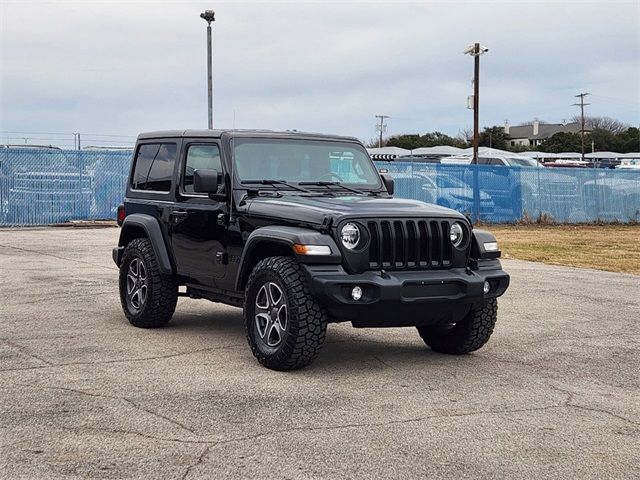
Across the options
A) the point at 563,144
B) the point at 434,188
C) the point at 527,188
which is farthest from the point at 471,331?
the point at 563,144

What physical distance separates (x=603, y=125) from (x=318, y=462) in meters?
136

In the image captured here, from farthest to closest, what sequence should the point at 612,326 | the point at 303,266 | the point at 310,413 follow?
the point at 612,326 < the point at 303,266 < the point at 310,413

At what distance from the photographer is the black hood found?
729 centimetres

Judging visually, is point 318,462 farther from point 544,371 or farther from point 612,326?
point 612,326

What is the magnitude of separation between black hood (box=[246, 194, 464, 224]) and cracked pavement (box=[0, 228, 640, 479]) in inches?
46.7

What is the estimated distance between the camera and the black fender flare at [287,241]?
23.2ft

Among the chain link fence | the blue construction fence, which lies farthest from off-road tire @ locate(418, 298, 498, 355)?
the chain link fence

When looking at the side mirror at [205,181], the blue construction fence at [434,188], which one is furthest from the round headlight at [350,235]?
the blue construction fence at [434,188]

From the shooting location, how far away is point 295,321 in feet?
23.1

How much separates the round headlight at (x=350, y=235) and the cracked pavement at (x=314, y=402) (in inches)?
38.7

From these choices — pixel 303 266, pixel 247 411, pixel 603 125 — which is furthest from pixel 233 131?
pixel 603 125

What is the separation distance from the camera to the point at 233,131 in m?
8.67

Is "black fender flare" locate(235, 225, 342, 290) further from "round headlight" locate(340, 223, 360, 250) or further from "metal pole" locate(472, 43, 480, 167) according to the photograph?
"metal pole" locate(472, 43, 480, 167)

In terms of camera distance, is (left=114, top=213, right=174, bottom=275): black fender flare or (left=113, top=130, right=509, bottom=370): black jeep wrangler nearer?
(left=113, top=130, right=509, bottom=370): black jeep wrangler
